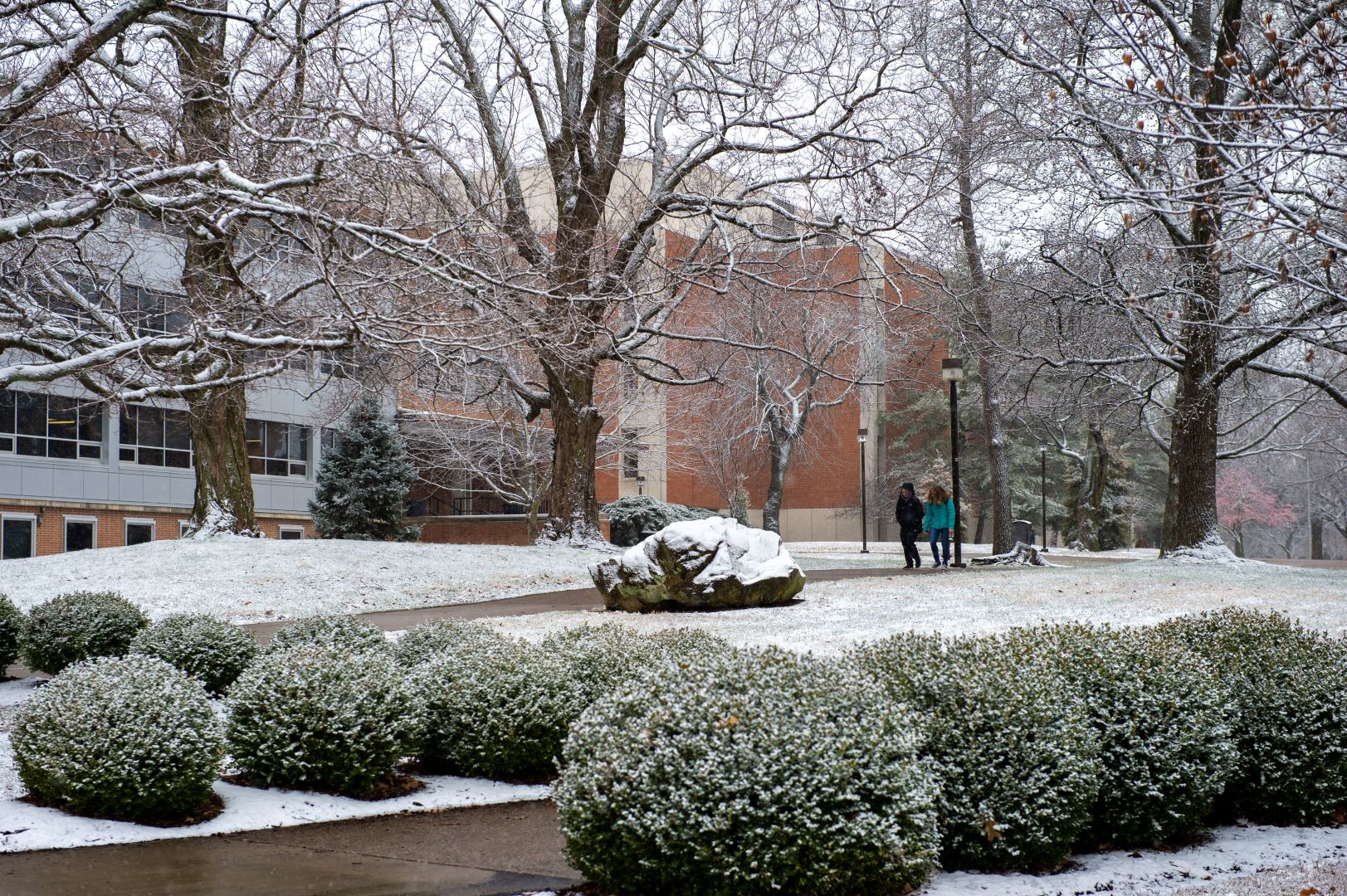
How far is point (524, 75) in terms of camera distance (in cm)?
1675

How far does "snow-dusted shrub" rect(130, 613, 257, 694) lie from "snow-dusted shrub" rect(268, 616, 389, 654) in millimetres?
399

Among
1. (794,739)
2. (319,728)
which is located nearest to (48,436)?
(319,728)

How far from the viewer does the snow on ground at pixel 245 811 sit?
19.9ft

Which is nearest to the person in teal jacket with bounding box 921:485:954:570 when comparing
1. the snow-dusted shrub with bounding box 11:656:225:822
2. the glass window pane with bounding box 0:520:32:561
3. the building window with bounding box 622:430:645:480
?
the building window with bounding box 622:430:645:480

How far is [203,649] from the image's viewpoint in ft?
31.6

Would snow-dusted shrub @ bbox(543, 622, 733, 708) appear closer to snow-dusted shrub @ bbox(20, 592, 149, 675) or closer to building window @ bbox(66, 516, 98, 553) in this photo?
snow-dusted shrub @ bbox(20, 592, 149, 675)

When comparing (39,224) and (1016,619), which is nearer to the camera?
(39,224)

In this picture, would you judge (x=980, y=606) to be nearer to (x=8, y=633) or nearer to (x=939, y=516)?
(x=939, y=516)

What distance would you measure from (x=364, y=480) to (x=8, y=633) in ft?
67.1

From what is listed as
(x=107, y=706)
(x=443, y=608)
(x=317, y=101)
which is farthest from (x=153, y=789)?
(x=443, y=608)

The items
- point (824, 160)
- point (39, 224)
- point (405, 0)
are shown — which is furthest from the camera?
point (824, 160)

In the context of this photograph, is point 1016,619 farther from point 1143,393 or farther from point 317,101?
point 1143,393

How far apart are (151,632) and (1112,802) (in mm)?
7733

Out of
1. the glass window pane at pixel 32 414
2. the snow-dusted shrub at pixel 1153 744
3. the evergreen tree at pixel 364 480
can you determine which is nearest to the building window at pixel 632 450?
the evergreen tree at pixel 364 480
